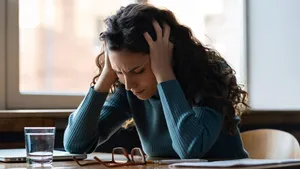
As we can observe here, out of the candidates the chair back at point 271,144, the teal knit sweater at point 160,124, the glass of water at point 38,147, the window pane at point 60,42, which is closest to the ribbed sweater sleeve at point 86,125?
the teal knit sweater at point 160,124

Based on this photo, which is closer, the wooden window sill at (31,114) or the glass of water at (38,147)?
the glass of water at (38,147)

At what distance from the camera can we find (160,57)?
158 cm

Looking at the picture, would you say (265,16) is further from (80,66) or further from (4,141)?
(4,141)

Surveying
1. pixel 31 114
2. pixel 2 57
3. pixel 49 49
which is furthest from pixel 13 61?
pixel 31 114

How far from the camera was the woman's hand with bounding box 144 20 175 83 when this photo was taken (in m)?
1.57

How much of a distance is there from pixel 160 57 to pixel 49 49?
0.90 meters

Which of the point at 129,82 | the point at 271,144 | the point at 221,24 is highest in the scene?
the point at 221,24

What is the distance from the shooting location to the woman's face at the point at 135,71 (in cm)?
154

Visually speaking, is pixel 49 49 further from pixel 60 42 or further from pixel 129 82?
pixel 129 82

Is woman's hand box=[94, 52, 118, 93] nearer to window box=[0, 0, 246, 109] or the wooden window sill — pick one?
the wooden window sill

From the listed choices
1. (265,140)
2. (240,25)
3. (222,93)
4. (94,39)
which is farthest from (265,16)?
(222,93)

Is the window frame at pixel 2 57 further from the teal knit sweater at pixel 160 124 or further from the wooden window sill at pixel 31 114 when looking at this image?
the teal knit sweater at pixel 160 124

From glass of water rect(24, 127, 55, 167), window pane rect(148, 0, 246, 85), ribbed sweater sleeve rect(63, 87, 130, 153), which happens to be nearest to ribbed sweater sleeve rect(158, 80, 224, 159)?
ribbed sweater sleeve rect(63, 87, 130, 153)

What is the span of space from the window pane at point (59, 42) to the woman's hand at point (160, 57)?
0.85 metres
